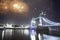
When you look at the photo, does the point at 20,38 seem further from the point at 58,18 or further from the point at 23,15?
the point at 58,18

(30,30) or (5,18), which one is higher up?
(5,18)

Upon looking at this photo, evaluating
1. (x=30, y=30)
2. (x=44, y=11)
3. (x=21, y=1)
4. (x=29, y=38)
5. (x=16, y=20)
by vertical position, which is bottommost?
(x=29, y=38)

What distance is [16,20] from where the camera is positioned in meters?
2.02

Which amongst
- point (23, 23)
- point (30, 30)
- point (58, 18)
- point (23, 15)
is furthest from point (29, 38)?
point (58, 18)

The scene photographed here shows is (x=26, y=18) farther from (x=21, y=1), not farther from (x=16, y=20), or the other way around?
(x=21, y=1)

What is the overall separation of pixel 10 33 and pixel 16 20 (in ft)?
0.75

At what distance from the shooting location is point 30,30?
2.00 meters

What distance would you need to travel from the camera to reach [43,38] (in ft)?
6.47

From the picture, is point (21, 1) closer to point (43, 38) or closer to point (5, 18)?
point (5, 18)

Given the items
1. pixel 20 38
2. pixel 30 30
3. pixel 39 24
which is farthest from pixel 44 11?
pixel 20 38

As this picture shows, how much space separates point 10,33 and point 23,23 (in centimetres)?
26

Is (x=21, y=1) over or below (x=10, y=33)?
over

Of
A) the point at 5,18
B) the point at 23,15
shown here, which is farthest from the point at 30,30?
the point at 5,18

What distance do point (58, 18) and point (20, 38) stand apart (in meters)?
0.69
